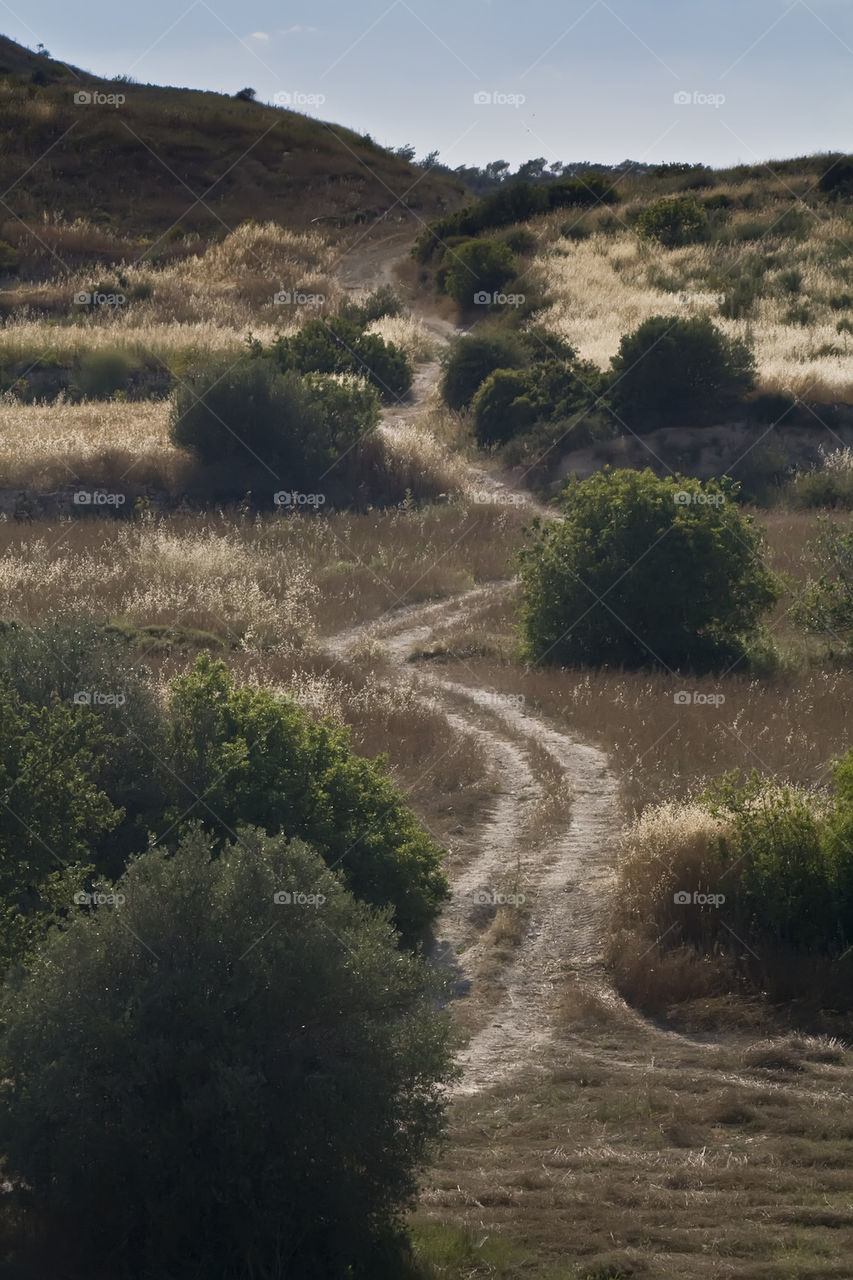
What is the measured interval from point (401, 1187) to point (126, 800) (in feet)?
13.2

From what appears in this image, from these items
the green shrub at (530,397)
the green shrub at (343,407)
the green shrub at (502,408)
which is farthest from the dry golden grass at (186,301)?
the green shrub at (530,397)

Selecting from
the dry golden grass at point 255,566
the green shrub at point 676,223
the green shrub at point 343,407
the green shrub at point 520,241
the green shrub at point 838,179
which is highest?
the green shrub at point 838,179

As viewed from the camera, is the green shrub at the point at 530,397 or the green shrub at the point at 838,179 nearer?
the green shrub at the point at 530,397

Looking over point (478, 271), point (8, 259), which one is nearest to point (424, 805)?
point (478, 271)

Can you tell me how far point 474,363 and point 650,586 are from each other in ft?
59.0

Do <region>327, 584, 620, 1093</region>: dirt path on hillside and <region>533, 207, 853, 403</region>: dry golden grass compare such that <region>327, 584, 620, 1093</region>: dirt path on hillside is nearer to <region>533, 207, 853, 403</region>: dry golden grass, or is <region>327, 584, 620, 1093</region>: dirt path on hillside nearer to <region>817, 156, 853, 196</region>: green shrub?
<region>533, 207, 853, 403</region>: dry golden grass

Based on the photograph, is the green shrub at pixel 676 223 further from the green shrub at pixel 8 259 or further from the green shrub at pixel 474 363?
the green shrub at pixel 8 259

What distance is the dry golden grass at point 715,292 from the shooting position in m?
31.4

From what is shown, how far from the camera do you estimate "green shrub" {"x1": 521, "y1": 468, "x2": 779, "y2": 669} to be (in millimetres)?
16156

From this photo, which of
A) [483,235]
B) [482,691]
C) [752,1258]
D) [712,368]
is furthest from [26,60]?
[752,1258]

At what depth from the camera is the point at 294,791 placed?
9.19 m

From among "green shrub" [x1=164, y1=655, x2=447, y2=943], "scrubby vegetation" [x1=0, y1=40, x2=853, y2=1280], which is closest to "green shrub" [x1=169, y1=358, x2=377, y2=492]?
"scrubby vegetation" [x1=0, y1=40, x2=853, y2=1280]

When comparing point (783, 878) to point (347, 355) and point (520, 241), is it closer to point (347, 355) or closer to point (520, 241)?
point (347, 355)

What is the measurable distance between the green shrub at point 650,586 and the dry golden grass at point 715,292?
1432cm
